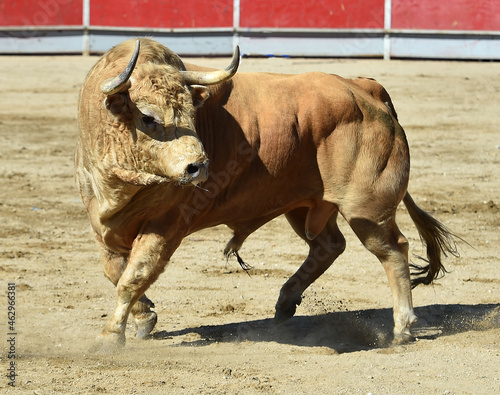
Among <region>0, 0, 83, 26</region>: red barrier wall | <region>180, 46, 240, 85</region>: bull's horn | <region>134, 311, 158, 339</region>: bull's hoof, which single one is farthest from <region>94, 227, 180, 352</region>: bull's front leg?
<region>0, 0, 83, 26</region>: red barrier wall

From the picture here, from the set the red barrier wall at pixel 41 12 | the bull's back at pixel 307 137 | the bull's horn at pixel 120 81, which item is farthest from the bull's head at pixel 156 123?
the red barrier wall at pixel 41 12

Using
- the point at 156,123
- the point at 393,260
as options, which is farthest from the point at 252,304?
the point at 156,123

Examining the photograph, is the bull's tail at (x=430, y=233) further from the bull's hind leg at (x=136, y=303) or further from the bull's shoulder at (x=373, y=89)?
the bull's hind leg at (x=136, y=303)

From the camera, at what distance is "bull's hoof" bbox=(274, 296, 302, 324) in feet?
21.7

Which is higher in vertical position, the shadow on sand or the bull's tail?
the bull's tail

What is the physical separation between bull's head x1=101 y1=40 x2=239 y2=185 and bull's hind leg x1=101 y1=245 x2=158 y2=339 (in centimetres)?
94

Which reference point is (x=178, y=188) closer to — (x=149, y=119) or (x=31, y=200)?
(x=149, y=119)

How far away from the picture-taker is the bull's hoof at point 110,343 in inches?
217

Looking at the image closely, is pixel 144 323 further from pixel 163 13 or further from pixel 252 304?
pixel 163 13

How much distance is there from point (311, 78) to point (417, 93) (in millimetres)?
8223

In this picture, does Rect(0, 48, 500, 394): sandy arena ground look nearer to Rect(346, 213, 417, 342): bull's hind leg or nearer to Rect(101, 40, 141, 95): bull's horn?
Rect(346, 213, 417, 342): bull's hind leg

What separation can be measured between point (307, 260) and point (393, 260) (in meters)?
0.78

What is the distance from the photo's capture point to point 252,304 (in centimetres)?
703

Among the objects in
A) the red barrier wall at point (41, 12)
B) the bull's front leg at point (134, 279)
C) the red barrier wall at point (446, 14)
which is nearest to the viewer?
the bull's front leg at point (134, 279)
